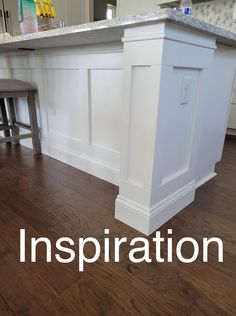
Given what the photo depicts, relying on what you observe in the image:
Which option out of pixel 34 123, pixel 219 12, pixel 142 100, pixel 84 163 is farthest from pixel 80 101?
pixel 219 12

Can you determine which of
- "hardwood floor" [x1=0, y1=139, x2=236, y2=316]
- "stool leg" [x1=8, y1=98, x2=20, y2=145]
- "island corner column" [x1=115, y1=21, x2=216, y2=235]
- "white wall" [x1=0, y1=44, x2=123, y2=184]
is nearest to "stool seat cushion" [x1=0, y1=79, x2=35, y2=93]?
"white wall" [x1=0, y1=44, x2=123, y2=184]

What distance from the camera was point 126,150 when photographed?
39.3 inches

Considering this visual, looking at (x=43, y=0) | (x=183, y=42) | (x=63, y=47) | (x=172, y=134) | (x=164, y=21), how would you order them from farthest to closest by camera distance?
(x=43, y=0) < (x=63, y=47) < (x=172, y=134) < (x=183, y=42) < (x=164, y=21)

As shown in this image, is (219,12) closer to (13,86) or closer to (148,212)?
(13,86)

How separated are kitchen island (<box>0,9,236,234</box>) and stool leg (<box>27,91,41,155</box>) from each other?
0.36 ft

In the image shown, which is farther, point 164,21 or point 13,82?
point 13,82

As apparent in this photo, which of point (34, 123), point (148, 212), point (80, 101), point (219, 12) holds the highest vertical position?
point (219, 12)

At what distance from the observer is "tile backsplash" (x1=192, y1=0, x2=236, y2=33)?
8.50 ft

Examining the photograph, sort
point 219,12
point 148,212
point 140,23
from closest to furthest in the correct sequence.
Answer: point 140,23
point 148,212
point 219,12

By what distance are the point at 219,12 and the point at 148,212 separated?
9.33ft

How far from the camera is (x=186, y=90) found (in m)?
0.95

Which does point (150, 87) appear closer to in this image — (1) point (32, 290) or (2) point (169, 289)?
(2) point (169, 289)

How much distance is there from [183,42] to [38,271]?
100cm

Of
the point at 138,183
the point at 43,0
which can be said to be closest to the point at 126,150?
the point at 138,183
